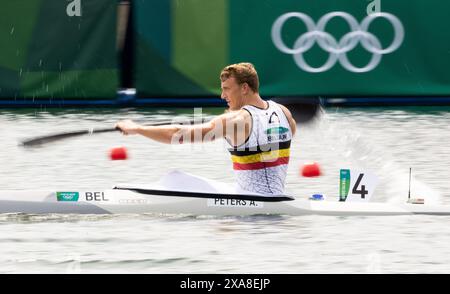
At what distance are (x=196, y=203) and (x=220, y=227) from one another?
0.42 m

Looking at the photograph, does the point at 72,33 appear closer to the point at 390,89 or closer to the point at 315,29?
the point at 315,29

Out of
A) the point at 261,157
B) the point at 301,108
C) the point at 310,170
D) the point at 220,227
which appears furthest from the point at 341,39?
the point at 220,227

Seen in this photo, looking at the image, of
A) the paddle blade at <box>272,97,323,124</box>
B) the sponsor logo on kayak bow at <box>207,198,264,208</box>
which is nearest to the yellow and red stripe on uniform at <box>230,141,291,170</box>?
the sponsor logo on kayak bow at <box>207,198,264,208</box>

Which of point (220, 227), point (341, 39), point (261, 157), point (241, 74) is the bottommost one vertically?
point (220, 227)

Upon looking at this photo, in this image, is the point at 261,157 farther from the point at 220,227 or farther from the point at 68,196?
the point at 68,196

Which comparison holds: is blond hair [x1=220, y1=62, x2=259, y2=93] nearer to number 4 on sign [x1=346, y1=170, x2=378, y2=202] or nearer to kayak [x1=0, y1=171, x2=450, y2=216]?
kayak [x1=0, y1=171, x2=450, y2=216]

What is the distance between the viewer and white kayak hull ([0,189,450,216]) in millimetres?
10047

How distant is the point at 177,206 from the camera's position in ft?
33.2

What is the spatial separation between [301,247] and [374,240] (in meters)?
0.62

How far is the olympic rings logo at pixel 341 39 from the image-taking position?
17.8 meters

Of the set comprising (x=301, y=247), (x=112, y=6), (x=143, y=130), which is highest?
(x=112, y=6)

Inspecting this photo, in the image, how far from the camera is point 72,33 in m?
18.1

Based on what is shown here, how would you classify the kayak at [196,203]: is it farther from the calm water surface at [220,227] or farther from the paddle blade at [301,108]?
the paddle blade at [301,108]
